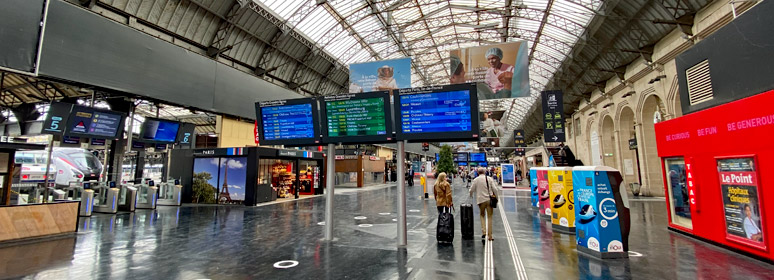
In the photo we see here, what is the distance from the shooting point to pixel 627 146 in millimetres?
22000

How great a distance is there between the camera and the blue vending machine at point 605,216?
5.59 meters

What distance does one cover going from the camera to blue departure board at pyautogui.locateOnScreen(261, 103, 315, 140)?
295 inches

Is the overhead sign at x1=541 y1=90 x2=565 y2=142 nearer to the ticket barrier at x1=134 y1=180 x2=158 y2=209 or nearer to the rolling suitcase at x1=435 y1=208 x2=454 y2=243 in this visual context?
the rolling suitcase at x1=435 y1=208 x2=454 y2=243

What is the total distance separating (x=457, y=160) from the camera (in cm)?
4462

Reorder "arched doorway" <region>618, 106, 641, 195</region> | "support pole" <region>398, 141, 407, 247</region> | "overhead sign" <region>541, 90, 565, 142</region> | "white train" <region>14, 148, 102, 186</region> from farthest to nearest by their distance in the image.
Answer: "arched doorway" <region>618, 106, 641, 195</region>, "overhead sign" <region>541, 90, 565, 142</region>, "white train" <region>14, 148, 102, 186</region>, "support pole" <region>398, 141, 407, 247</region>

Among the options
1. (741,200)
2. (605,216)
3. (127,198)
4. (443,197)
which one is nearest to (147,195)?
(127,198)

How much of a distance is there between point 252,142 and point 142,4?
30.2 feet

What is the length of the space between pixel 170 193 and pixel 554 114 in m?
22.6

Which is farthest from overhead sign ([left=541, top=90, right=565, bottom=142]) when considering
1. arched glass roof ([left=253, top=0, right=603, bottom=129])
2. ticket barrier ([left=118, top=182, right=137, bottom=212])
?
ticket barrier ([left=118, top=182, right=137, bottom=212])

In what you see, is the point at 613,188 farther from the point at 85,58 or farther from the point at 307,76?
the point at 307,76

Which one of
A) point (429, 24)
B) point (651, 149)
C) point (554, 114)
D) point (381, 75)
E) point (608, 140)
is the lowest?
point (651, 149)

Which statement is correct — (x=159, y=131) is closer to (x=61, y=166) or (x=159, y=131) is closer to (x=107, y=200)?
(x=107, y=200)

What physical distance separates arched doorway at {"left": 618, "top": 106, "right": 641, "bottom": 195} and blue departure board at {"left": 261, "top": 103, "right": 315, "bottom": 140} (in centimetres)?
2410

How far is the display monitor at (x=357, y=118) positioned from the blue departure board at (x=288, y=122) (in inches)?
18.4
